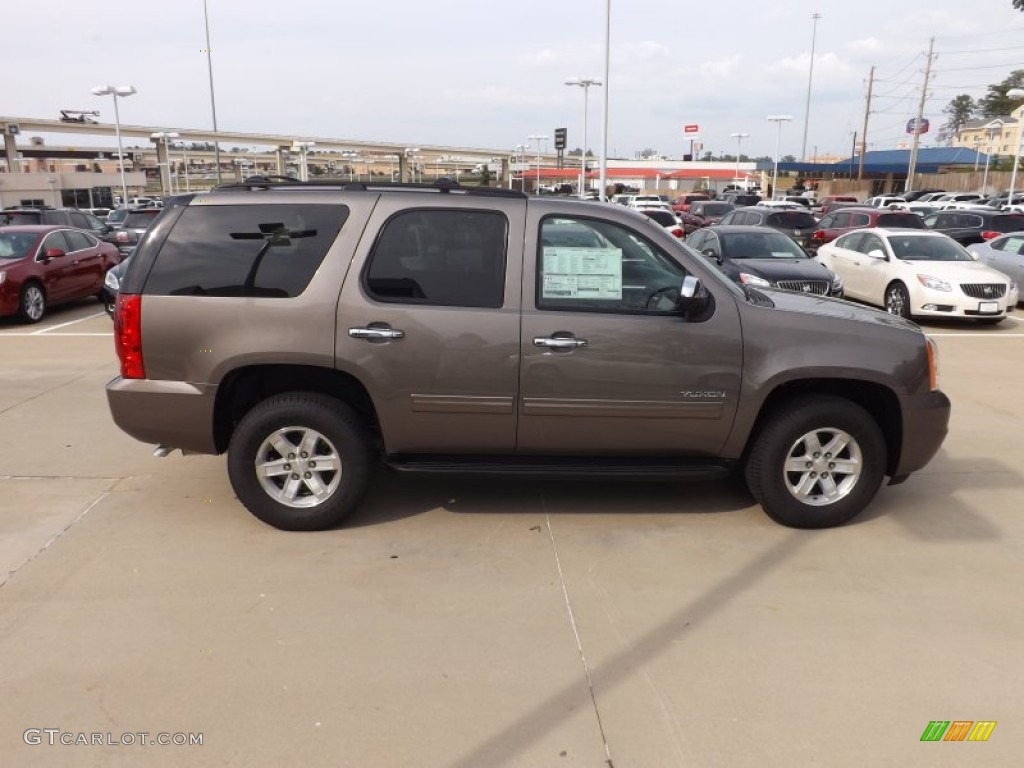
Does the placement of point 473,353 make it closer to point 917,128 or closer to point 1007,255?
point 1007,255

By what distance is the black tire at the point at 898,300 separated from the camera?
12555 mm

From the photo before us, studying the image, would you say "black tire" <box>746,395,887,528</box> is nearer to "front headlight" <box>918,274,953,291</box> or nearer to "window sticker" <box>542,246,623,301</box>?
"window sticker" <box>542,246,623,301</box>

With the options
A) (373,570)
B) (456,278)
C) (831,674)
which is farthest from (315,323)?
(831,674)

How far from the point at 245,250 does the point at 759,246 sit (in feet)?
34.9

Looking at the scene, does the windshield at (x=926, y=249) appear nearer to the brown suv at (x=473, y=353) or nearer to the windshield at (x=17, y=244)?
the brown suv at (x=473, y=353)

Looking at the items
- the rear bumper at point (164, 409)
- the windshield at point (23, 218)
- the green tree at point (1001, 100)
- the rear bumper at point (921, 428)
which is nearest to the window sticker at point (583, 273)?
the rear bumper at point (921, 428)

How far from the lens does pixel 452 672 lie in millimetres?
3250

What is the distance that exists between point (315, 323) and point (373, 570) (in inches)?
54.1

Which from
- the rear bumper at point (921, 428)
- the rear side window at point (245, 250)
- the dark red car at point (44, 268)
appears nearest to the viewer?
the rear side window at point (245, 250)

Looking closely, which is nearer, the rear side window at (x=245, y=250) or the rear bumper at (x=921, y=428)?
the rear side window at (x=245, y=250)

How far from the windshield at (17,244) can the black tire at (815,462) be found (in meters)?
12.1

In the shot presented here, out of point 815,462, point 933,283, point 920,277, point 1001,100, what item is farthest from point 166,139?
point 1001,100

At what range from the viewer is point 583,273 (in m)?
4.40

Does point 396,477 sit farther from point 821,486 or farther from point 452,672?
point 821,486
